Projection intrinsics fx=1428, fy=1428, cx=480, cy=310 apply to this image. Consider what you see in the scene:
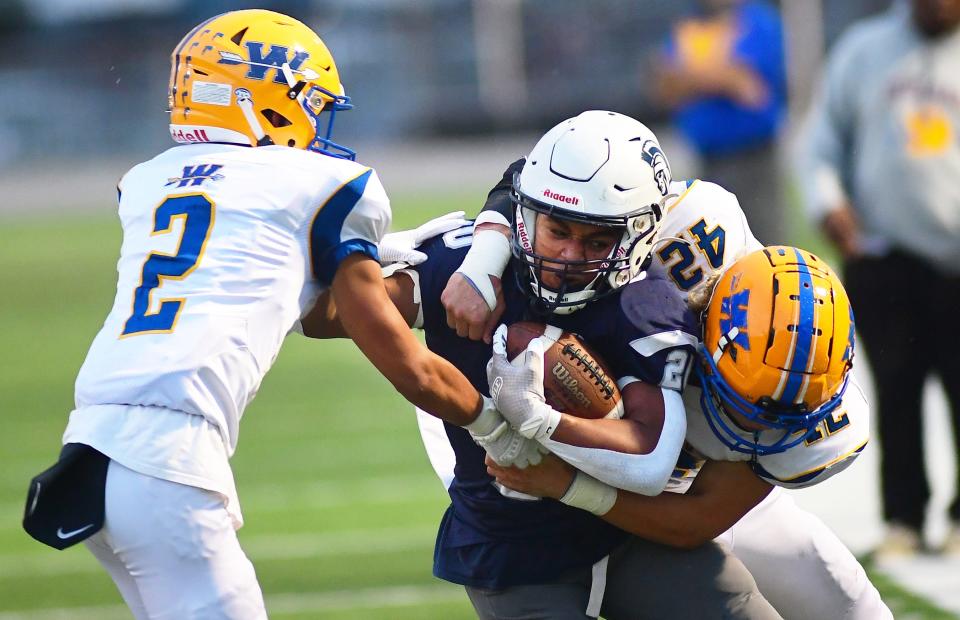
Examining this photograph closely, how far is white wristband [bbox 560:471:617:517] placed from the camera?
10.5 feet

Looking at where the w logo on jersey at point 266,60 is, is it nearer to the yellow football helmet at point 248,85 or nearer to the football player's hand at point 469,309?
the yellow football helmet at point 248,85

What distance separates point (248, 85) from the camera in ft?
11.4

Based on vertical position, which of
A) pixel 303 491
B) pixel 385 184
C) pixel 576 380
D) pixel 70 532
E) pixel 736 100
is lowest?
pixel 385 184

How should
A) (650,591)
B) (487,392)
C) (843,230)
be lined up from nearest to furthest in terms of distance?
1. (650,591)
2. (487,392)
3. (843,230)

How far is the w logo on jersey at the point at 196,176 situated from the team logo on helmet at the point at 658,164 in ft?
3.29

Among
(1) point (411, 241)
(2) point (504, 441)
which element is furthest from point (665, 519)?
(1) point (411, 241)

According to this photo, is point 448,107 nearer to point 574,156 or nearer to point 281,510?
point 281,510

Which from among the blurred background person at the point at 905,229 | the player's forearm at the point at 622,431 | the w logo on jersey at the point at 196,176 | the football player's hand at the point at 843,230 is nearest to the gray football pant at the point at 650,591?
the player's forearm at the point at 622,431

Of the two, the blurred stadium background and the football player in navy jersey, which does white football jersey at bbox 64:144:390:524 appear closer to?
the football player in navy jersey

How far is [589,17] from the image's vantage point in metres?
30.3

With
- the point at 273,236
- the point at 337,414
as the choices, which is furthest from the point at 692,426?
the point at 337,414

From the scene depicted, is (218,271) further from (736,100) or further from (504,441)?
(736,100)

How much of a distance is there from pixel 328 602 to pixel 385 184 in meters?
19.0

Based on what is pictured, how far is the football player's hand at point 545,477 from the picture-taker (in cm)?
321
